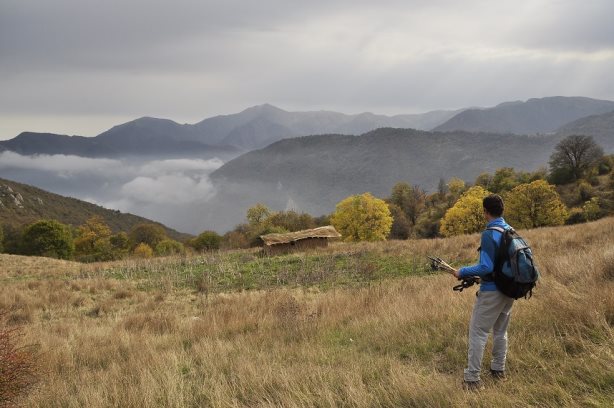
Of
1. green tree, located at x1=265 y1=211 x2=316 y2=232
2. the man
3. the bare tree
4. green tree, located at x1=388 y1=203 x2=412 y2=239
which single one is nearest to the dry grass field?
the man

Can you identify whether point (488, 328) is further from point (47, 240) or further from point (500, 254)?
point (47, 240)

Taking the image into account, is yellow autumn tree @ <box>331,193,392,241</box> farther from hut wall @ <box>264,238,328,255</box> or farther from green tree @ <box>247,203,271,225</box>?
hut wall @ <box>264,238,328,255</box>

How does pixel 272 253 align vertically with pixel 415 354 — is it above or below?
below

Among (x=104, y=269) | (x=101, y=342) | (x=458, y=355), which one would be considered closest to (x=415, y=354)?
(x=458, y=355)

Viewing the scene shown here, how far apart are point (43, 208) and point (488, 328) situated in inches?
→ 5944

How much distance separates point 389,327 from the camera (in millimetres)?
7070

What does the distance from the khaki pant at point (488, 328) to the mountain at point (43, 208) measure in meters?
126

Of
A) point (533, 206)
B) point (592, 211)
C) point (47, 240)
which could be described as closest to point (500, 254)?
point (533, 206)

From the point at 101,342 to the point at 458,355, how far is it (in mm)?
6474

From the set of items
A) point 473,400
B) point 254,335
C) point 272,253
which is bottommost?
point 272,253

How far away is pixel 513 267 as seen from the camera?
167 inches

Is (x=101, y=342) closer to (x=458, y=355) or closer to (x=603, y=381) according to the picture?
(x=458, y=355)

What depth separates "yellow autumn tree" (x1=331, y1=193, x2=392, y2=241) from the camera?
66.3 metres

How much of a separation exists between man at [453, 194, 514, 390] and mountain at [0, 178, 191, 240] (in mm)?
126330
